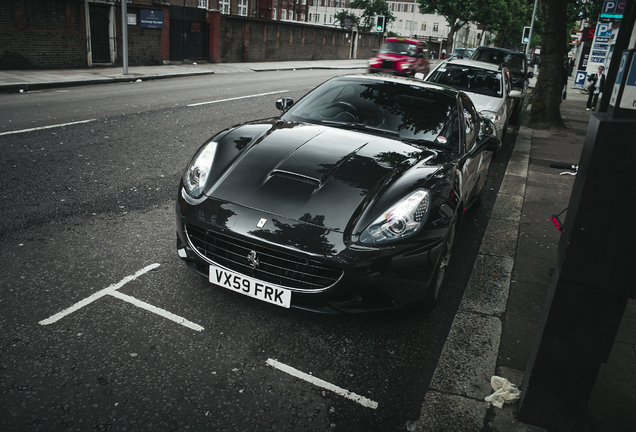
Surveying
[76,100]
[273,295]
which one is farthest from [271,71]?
[273,295]

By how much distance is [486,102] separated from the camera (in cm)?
929

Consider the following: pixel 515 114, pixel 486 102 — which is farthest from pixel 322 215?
pixel 515 114

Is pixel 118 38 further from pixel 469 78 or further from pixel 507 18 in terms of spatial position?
pixel 507 18

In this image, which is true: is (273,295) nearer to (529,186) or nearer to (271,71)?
(529,186)

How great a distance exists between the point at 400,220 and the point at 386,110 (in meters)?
1.70

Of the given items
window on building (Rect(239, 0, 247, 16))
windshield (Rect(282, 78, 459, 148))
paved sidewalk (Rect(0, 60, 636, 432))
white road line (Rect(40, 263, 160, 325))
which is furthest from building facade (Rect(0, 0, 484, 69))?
paved sidewalk (Rect(0, 60, 636, 432))

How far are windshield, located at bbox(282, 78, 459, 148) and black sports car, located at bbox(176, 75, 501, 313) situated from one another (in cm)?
17

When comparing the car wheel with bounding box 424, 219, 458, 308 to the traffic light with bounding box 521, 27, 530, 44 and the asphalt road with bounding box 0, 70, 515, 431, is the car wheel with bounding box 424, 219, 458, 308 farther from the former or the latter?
the traffic light with bounding box 521, 27, 530, 44

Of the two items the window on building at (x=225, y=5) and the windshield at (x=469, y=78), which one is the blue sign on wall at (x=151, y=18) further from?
the window on building at (x=225, y=5)

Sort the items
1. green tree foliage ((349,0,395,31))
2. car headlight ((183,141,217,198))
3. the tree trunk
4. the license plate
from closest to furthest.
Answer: the license plate
car headlight ((183,141,217,198))
the tree trunk
green tree foliage ((349,0,395,31))

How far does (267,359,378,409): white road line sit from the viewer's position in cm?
264

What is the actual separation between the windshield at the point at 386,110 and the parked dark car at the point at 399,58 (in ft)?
63.6

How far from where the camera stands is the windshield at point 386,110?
14.1ft

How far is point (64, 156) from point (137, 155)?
91 cm
